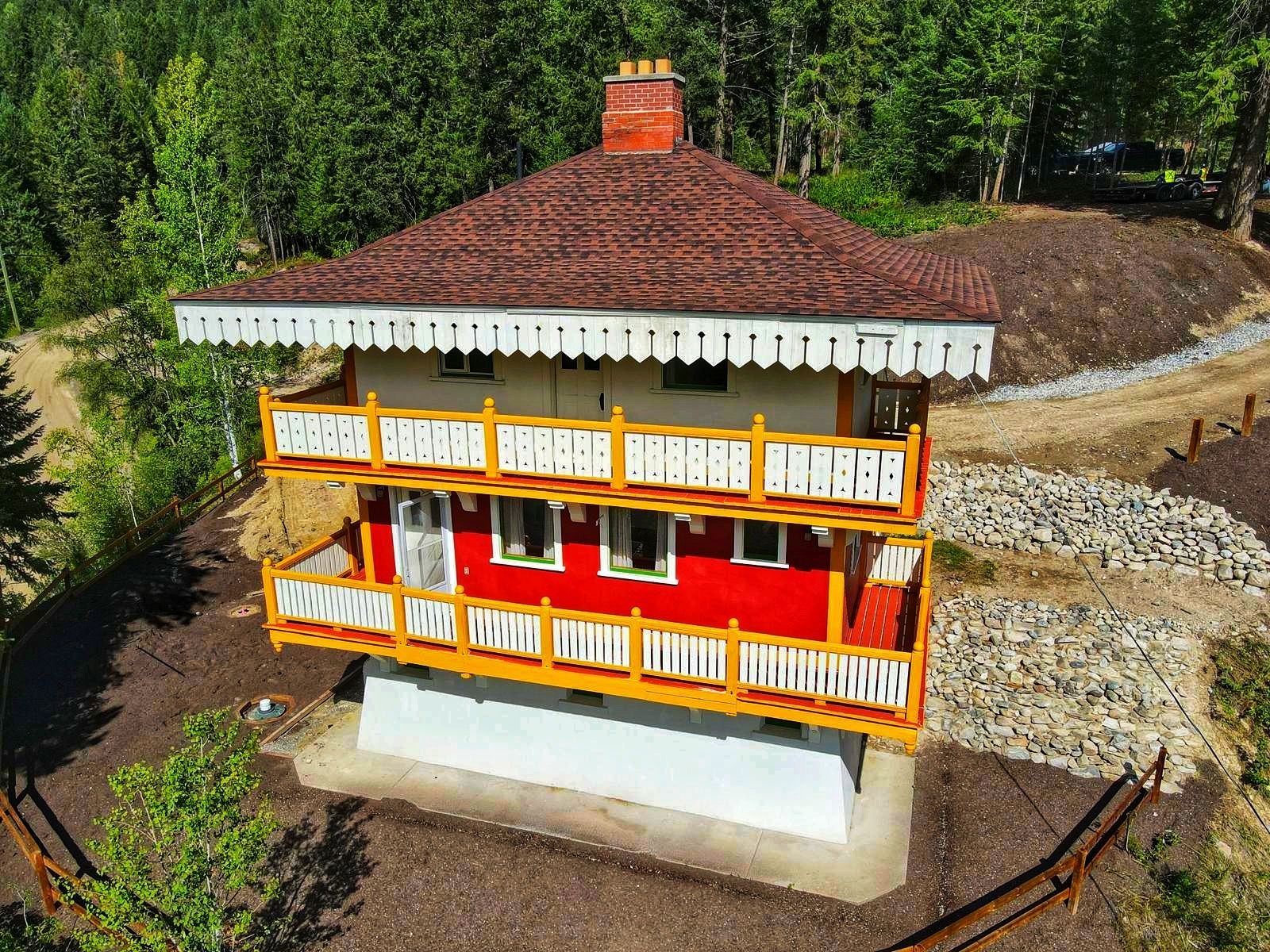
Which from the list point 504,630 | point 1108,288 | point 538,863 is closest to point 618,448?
point 504,630

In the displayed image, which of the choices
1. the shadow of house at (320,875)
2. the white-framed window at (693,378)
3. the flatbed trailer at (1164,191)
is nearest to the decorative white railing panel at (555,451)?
the white-framed window at (693,378)

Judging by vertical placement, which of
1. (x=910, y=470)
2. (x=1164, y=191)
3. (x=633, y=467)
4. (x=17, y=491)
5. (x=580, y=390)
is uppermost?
(x=1164, y=191)

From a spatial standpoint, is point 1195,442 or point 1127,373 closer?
point 1195,442

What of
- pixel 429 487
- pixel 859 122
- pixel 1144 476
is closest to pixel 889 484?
pixel 429 487

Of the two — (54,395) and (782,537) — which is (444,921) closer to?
(782,537)

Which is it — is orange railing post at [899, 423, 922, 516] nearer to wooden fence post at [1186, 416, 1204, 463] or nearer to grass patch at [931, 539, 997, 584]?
grass patch at [931, 539, 997, 584]

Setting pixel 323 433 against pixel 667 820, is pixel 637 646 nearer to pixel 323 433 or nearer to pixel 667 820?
pixel 667 820

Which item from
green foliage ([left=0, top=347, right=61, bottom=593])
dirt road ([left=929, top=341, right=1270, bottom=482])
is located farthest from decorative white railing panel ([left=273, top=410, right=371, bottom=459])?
dirt road ([left=929, top=341, right=1270, bottom=482])
